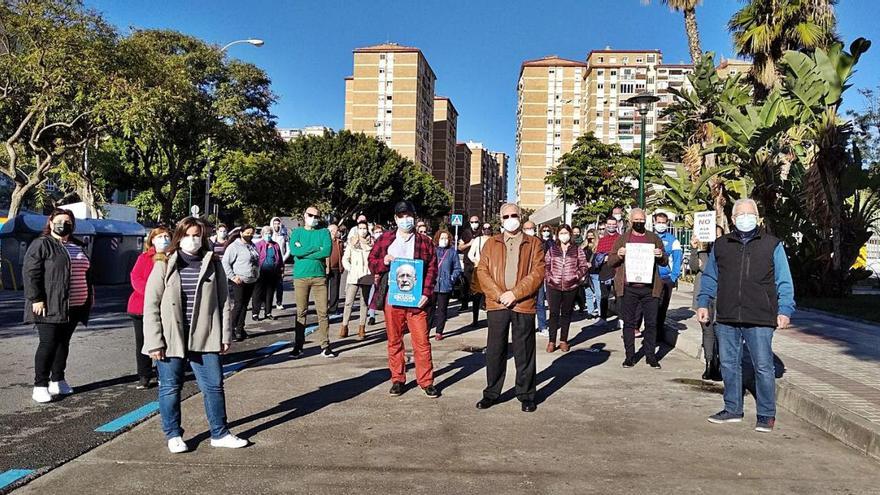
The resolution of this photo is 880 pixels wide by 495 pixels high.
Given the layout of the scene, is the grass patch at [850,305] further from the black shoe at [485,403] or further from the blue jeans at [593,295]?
the black shoe at [485,403]

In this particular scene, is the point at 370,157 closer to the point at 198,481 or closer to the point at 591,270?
the point at 591,270

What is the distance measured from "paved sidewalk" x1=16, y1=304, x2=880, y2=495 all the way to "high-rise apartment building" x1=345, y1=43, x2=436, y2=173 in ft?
352

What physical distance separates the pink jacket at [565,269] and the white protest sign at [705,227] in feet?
5.13

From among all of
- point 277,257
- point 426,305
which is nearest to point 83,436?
point 426,305

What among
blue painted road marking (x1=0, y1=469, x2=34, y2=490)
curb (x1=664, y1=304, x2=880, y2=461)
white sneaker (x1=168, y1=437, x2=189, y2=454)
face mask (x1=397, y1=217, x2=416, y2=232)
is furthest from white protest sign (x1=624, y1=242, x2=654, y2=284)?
blue painted road marking (x1=0, y1=469, x2=34, y2=490)

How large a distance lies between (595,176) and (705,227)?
3649 centimetres

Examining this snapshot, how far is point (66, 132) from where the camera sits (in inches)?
851

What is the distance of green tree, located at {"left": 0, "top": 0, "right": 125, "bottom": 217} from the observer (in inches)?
731

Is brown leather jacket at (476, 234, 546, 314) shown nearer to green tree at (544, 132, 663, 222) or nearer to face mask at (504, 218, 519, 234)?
face mask at (504, 218, 519, 234)

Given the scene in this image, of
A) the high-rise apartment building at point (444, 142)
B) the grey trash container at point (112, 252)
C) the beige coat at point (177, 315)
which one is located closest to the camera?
the beige coat at point (177, 315)

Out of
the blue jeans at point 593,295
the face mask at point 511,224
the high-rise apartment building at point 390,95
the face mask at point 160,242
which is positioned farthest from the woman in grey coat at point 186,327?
the high-rise apartment building at point 390,95

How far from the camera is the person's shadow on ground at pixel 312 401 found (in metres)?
5.39

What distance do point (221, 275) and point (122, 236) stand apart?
1715 cm

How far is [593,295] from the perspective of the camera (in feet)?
45.4
